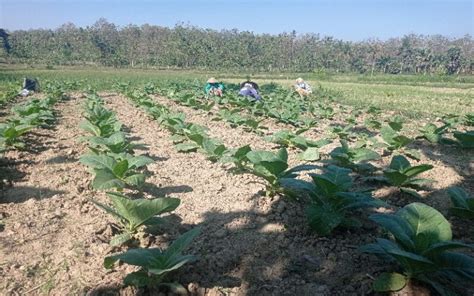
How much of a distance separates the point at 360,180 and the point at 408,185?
488 millimetres

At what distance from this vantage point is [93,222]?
9.70ft

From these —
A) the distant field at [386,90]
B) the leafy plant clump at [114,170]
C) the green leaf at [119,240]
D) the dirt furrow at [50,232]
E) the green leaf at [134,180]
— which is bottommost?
the distant field at [386,90]

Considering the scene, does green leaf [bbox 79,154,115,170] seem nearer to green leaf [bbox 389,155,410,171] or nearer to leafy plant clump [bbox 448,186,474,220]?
green leaf [bbox 389,155,410,171]

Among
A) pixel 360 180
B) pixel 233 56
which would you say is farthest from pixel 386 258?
pixel 233 56

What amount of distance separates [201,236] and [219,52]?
225 ft

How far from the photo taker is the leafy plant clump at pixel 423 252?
196cm

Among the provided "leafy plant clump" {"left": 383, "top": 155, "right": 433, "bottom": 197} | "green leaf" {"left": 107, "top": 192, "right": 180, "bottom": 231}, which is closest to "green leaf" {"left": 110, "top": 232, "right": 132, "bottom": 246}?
"green leaf" {"left": 107, "top": 192, "right": 180, "bottom": 231}

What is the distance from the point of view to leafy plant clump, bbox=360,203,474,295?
1957mm

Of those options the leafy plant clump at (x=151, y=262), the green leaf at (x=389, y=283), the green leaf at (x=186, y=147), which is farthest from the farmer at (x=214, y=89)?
the green leaf at (x=389, y=283)

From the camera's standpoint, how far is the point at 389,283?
2039mm

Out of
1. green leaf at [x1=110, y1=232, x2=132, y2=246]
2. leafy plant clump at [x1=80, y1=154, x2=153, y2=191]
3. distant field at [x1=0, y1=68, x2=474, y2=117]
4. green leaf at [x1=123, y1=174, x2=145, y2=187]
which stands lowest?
distant field at [x1=0, y1=68, x2=474, y2=117]

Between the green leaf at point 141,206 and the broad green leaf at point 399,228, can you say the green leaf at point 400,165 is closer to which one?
the broad green leaf at point 399,228

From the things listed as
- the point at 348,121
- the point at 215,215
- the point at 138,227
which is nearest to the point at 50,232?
the point at 138,227

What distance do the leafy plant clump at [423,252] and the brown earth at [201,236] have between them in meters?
0.19
